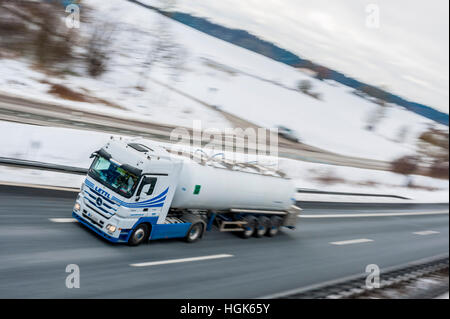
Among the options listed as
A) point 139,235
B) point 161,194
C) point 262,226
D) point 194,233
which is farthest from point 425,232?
point 139,235

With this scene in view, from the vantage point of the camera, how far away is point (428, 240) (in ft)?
90.0

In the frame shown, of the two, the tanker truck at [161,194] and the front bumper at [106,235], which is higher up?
the tanker truck at [161,194]

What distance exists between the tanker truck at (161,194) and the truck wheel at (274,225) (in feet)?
4.76

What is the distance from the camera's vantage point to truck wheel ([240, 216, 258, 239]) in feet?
52.5

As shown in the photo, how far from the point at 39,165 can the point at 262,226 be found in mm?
8366

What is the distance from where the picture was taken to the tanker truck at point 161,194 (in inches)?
470

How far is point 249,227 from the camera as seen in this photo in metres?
16.2

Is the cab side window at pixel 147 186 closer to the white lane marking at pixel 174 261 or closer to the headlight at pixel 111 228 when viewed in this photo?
the headlight at pixel 111 228

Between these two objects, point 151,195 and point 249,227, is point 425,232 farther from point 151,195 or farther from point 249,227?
point 151,195

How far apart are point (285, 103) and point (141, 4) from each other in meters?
42.5

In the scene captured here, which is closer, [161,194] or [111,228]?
[111,228]

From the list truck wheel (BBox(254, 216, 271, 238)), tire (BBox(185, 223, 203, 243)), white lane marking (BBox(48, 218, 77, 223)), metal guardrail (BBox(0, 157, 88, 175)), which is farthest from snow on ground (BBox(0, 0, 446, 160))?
truck wheel (BBox(254, 216, 271, 238))

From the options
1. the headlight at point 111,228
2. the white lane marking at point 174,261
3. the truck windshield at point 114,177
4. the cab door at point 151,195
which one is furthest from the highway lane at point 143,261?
the truck windshield at point 114,177
